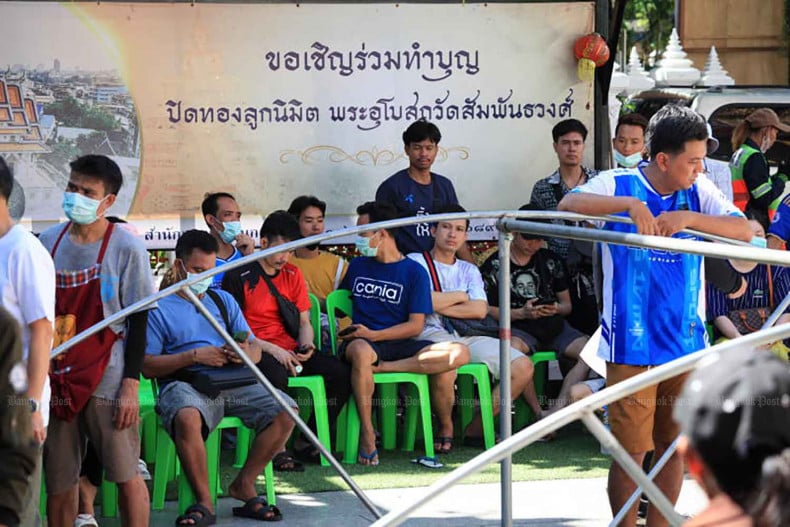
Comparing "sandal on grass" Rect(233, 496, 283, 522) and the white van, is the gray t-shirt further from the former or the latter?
the white van

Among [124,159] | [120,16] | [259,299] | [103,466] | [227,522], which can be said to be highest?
[120,16]

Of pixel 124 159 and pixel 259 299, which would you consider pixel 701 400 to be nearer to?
pixel 259 299

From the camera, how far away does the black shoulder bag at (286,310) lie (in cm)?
768

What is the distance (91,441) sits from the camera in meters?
5.53

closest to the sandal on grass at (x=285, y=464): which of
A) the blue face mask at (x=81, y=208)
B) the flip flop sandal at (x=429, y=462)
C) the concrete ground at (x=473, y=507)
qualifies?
the concrete ground at (x=473, y=507)

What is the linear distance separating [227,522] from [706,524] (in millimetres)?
4735

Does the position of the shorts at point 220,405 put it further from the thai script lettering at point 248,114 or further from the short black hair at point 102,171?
the thai script lettering at point 248,114

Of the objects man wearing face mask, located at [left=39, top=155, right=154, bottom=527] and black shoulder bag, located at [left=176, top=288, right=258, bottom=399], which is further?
black shoulder bag, located at [left=176, top=288, right=258, bottom=399]

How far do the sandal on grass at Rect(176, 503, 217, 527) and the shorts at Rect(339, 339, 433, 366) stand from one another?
5.73 feet

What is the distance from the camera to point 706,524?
2.15 meters

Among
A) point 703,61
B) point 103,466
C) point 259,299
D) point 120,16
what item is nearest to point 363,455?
point 259,299

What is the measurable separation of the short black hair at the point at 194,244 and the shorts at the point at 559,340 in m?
2.48

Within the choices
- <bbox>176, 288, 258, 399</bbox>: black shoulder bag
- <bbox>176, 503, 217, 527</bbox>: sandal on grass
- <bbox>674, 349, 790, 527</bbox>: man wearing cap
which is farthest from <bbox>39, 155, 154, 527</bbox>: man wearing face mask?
<bbox>674, 349, 790, 527</bbox>: man wearing cap

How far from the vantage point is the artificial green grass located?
7.34 m
